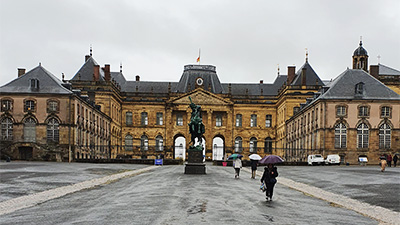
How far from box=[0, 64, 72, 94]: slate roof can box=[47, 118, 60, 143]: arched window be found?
138 inches

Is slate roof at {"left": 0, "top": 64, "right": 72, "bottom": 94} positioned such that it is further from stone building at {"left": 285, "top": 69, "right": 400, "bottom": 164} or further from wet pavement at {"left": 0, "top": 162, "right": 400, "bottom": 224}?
wet pavement at {"left": 0, "top": 162, "right": 400, "bottom": 224}

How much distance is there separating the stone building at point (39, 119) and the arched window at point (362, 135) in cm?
3394

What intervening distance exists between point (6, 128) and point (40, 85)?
6.32 metres

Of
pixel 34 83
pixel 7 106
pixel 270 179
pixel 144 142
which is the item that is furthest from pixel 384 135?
pixel 144 142

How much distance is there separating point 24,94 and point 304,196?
4725 centimetres

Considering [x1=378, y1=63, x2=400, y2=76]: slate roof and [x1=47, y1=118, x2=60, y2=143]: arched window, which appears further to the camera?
[x1=378, y1=63, x2=400, y2=76]: slate roof

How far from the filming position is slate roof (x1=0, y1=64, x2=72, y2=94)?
63.2 meters

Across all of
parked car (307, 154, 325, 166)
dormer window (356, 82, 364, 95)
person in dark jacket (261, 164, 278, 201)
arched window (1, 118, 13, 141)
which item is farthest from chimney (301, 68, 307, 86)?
person in dark jacket (261, 164, 278, 201)

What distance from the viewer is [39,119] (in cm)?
6266

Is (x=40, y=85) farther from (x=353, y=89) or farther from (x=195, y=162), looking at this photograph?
(x=353, y=89)

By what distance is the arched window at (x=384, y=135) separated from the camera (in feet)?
215

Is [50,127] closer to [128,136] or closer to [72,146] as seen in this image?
[72,146]

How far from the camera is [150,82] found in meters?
116

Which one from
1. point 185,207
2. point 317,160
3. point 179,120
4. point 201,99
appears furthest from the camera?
point 179,120
